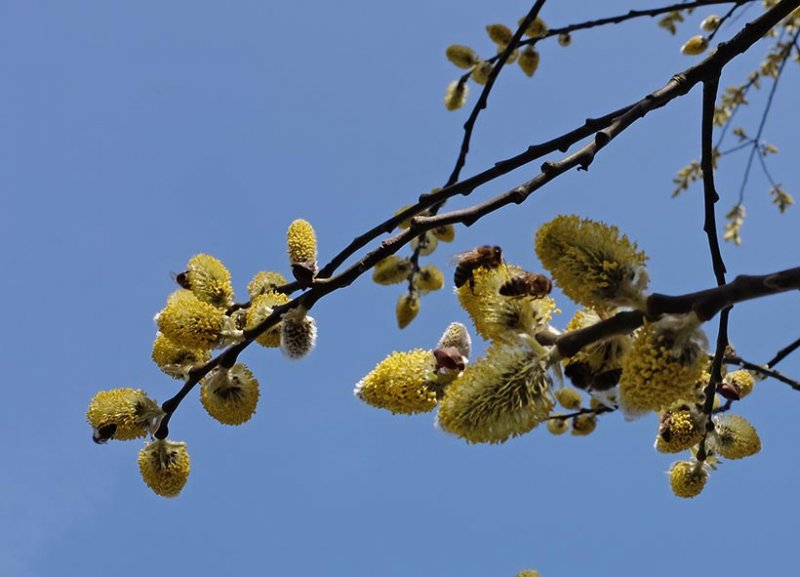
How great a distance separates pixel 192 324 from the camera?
1.63 metres

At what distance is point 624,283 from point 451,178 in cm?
133

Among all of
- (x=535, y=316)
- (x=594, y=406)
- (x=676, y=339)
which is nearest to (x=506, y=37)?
(x=594, y=406)

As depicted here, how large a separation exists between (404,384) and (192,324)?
63 cm

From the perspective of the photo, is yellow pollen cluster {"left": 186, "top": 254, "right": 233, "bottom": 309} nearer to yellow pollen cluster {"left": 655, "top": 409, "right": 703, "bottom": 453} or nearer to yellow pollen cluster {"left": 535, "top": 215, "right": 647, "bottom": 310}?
yellow pollen cluster {"left": 535, "top": 215, "right": 647, "bottom": 310}

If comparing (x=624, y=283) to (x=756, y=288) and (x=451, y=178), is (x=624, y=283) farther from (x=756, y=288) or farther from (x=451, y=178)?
(x=451, y=178)

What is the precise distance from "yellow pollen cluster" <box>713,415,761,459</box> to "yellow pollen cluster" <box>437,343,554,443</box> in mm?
1286

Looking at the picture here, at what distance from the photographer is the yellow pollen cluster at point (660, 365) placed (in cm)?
98

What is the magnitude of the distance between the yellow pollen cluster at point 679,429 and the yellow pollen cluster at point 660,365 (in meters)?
0.92

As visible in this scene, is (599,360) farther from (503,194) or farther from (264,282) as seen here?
(264,282)

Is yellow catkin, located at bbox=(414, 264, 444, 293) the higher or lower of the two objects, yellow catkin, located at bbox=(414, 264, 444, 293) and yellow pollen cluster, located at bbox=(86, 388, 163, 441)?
the higher

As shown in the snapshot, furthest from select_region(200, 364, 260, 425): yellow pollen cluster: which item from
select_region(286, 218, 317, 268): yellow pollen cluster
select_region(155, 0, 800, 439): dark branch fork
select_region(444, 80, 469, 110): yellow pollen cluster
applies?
select_region(444, 80, 469, 110): yellow pollen cluster

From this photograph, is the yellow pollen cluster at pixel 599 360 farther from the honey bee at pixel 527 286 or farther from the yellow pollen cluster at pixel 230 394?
the yellow pollen cluster at pixel 230 394

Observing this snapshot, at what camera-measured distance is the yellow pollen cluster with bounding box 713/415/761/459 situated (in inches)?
81.4

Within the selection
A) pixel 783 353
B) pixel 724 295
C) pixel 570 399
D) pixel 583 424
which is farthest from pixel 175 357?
pixel 783 353
